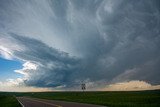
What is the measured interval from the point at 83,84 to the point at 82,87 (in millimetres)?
1201

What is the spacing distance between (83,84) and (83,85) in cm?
38

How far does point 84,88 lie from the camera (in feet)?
294

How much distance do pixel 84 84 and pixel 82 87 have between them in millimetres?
1358

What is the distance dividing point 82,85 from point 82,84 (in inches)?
15.0

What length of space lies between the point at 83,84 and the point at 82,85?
0.54 meters

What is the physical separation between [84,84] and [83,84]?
381 millimetres

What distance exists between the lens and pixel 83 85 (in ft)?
295

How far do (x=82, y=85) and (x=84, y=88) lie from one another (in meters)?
1.34

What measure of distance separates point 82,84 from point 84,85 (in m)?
0.84

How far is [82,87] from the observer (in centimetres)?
8950

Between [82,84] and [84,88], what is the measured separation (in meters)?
1.67

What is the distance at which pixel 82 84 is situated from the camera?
89875 mm

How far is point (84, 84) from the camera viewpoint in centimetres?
8981
